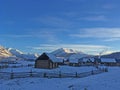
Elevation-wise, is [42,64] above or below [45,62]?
below

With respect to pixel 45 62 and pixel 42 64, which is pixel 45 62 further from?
pixel 42 64

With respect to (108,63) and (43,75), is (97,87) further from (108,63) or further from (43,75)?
(108,63)

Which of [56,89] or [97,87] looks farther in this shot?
[56,89]

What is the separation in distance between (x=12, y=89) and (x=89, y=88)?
9872 mm

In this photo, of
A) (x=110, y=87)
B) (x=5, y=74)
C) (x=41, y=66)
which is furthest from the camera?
(x=41, y=66)

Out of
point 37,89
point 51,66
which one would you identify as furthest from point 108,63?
point 37,89

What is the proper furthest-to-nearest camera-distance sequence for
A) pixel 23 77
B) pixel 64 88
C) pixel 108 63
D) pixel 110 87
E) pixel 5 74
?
pixel 108 63
pixel 5 74
pixel 23 77
pixel 64 88
pixel 110 87

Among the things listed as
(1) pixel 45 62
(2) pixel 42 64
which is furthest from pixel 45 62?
(2) pixel 42 64

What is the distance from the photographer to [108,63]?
14500 cm

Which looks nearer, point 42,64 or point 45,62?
point 45,62

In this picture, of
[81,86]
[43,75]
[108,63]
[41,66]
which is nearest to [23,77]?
[43,75]

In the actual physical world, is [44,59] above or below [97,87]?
above

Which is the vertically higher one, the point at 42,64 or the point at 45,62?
the point at 45,62

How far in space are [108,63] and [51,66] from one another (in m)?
69.6
